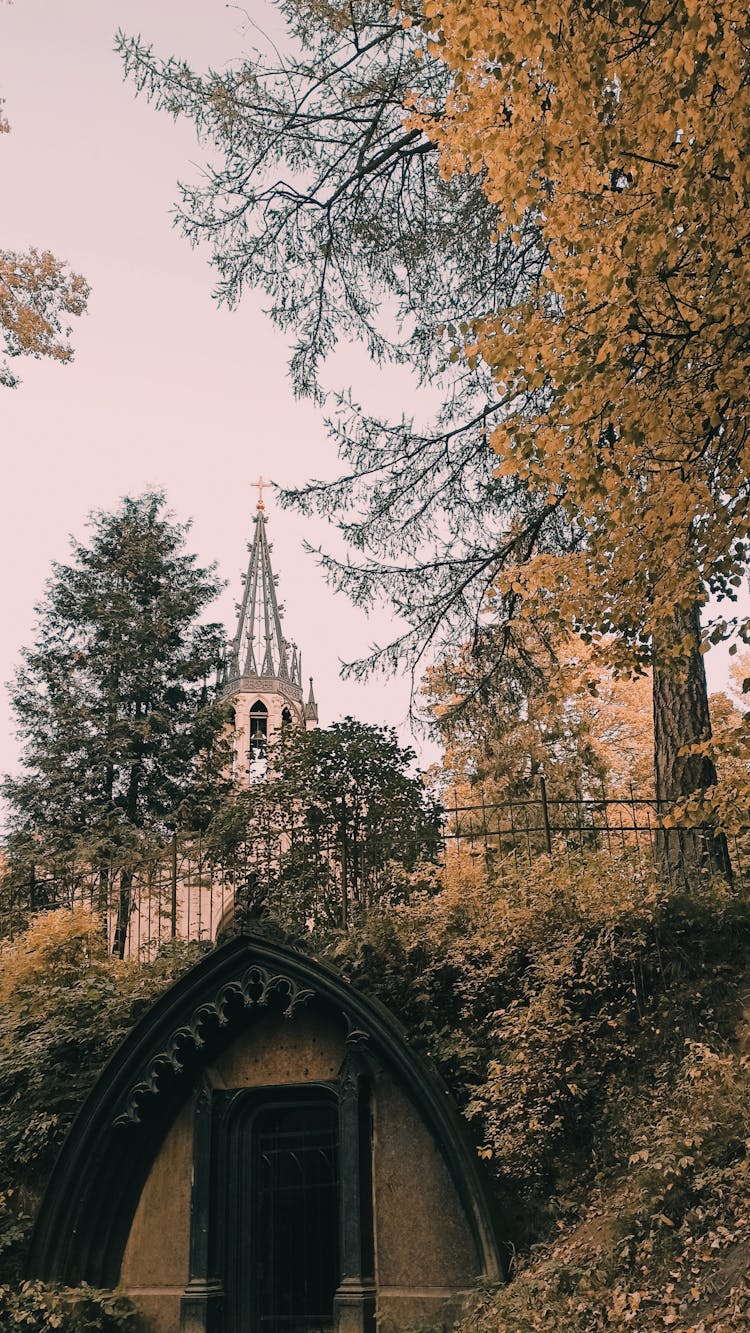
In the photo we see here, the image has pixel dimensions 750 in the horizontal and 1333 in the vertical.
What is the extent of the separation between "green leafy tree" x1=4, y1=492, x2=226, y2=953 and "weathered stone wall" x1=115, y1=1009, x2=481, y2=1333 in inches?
371

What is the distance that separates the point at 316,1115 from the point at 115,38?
391 inches

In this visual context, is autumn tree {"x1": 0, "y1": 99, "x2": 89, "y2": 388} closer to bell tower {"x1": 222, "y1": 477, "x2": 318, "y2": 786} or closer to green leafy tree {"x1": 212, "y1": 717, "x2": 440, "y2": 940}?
green leafy tree {"x1": 212, "y1": 717, "x2": 440, "y2": 940}

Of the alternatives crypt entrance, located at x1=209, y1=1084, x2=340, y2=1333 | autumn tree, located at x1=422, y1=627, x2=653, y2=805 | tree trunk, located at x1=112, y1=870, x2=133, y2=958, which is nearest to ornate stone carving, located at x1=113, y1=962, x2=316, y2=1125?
crypt entrance, located at x1=209, y1=1084, x2=340, y2=1333

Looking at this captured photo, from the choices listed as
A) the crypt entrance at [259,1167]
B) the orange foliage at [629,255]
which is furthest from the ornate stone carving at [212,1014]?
the orange foliage at [629,255]

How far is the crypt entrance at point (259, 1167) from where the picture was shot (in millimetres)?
9008

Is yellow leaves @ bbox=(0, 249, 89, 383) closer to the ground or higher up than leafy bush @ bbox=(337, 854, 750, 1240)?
higher up

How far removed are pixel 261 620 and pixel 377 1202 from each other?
30887 millimetres

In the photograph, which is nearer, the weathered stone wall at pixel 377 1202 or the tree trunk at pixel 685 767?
the weathered stone wall at pixel 377 1202

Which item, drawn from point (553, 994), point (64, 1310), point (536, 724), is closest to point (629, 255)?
point (553, 994)

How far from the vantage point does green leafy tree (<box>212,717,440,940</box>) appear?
36.7 feet

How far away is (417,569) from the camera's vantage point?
12344mm

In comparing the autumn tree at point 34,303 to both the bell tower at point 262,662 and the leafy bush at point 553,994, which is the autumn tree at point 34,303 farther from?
the bell tower at point 262,662

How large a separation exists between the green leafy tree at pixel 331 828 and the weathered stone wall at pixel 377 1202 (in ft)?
4.34

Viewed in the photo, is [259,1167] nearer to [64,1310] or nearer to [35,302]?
A: [64,1310]
